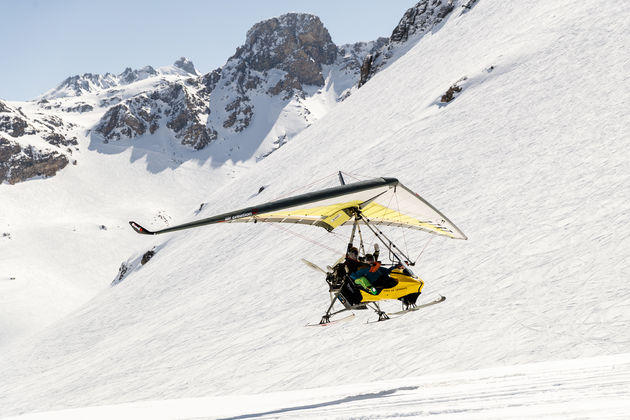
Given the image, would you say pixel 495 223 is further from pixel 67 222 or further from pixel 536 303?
pixel 67 222

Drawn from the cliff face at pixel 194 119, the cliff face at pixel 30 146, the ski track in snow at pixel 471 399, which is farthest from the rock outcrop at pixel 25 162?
the ski track in snow at pixel 471 399

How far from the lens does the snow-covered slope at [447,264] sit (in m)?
11.1

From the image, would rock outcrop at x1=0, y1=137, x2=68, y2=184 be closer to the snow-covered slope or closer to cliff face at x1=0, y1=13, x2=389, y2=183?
cliff face at x1=0, y1=13, x2=389, y2=183

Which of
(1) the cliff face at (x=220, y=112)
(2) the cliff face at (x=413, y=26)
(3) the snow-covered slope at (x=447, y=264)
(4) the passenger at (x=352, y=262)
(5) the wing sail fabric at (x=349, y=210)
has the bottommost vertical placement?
(3) the snow-covered slope at (x=447, y=264)

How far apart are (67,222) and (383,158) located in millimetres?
106655

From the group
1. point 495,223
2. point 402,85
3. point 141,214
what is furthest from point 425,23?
point 141,214

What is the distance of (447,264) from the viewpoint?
15.2 metres

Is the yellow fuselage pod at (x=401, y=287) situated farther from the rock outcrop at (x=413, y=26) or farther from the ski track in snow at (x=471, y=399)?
the rock outcrop at (x=413, y=26)

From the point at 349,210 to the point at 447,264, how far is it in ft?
21.1

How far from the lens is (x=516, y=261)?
535 inches

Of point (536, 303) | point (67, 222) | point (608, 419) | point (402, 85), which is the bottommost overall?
point (536, 303)

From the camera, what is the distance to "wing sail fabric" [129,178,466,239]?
851cm

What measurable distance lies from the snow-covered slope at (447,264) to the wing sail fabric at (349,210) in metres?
2.95

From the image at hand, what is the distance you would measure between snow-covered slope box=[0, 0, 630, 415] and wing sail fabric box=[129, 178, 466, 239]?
9.68 ft
